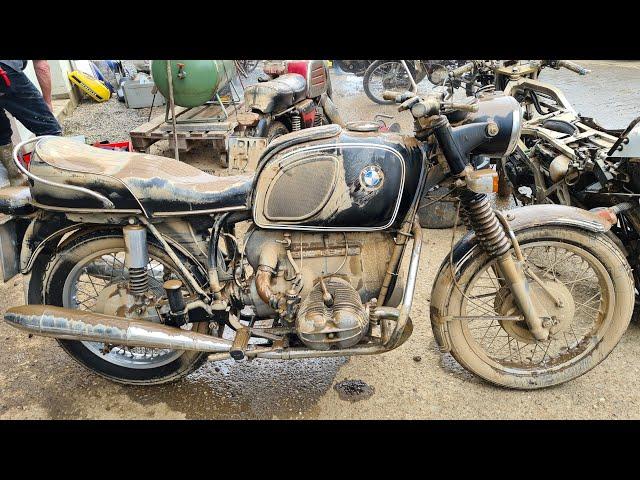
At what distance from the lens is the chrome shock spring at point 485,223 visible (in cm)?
239

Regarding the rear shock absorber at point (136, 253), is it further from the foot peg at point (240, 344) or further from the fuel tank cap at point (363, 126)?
the fuel tank cap at point (363, 126)

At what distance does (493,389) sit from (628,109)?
19.5 feet

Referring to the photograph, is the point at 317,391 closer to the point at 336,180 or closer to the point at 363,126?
the point at 336,180

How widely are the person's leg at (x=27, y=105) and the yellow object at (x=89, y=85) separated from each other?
4227 mm

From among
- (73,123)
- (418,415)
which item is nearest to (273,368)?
(418,415)

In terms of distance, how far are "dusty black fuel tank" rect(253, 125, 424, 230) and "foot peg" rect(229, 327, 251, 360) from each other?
1.88 ft

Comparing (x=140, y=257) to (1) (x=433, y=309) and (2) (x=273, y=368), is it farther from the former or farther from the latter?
(1) (x=433, y=309)

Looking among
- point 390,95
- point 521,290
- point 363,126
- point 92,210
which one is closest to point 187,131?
point 92,210

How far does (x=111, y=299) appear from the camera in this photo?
2.73m

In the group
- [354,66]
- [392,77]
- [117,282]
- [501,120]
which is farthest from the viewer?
[354,66]

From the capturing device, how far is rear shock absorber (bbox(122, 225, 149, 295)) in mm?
2473

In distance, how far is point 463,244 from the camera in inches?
102

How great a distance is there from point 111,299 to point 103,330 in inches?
11.0

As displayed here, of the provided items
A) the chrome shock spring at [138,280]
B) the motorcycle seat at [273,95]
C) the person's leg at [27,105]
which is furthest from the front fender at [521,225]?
the person's leg at [27,105]
